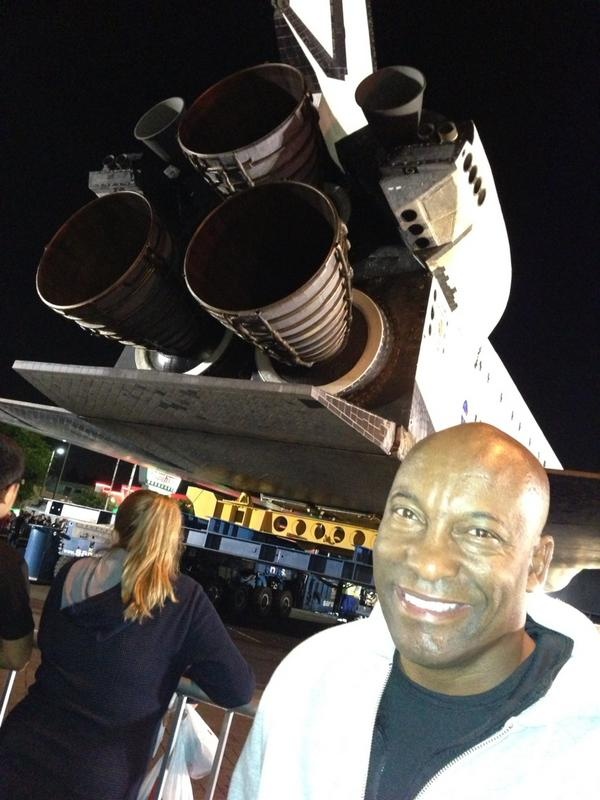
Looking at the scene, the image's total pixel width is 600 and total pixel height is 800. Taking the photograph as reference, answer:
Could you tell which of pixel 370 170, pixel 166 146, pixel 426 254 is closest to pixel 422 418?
pixel 426 254

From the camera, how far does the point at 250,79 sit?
3080 mm

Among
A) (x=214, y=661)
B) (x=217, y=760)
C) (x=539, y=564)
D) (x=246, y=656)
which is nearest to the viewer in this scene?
(x=539, y=564)

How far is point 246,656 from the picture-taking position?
962cm

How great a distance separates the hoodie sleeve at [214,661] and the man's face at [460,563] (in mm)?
1128

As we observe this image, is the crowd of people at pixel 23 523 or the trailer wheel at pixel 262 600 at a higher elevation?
the crowd of people at pixel 23 523

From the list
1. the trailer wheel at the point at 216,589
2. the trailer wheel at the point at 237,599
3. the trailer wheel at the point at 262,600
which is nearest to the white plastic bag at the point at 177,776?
the trailer wheel at the point at 216,589

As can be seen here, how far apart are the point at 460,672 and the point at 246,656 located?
352 inches

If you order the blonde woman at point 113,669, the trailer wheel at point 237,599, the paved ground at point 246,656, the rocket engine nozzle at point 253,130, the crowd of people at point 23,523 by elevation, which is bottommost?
the paved ground at point 246,656

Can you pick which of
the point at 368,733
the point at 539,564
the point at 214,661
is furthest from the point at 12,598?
the point at 539,564

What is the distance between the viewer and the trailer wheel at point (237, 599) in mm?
14609

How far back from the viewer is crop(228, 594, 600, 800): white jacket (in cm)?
123

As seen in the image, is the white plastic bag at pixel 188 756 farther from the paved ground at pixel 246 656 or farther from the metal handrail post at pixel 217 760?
the paved ground at pixel 246 656

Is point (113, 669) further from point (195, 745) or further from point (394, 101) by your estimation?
point (394, 101)

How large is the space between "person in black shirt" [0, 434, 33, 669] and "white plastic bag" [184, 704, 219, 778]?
803 mm
